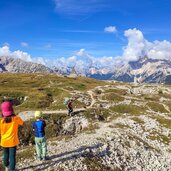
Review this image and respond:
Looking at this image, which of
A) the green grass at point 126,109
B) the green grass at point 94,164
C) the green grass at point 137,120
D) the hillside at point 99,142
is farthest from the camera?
the green grass at point 126,109

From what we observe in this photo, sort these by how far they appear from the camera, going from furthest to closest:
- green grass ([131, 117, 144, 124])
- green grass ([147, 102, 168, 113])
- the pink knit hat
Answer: green grass ([147, 102, 168, 113])
green grass ([131, 117, 144, 124])
the pink knit hat

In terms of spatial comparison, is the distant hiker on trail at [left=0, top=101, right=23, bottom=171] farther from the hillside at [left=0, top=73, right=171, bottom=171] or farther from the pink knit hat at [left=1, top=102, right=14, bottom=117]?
the hillside at [left=0, top=73, right=171, bottom=171]

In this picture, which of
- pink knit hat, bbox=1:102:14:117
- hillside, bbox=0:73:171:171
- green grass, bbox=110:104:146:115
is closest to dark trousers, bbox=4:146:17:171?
pink knit hat, bbox=1:102:14:117

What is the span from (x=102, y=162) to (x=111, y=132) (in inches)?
570

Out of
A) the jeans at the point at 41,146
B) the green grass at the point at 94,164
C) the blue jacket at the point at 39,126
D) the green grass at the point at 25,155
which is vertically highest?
the blue jacket at the point at 39,126

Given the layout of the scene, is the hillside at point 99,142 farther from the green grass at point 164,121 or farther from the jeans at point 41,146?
the jeans at point 41,146

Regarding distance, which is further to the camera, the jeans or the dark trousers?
the jeans

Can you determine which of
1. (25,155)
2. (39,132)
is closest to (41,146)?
(39,132)

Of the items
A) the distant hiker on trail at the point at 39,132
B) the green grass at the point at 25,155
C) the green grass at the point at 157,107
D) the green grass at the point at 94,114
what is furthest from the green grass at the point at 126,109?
the distant hiker on trail at the point at 39,132

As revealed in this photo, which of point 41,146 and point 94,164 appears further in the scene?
point 94,164

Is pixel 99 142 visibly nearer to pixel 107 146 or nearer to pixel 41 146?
pixel 107 146

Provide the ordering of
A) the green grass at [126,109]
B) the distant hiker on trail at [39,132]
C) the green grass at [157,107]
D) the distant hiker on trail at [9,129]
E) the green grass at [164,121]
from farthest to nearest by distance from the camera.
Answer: the green grass at [157,107] → the green grass at [126,109] → the green grass at [164,121] → the distant hiker on trail at [39,132] → the distant hiker on trail at [9,129]

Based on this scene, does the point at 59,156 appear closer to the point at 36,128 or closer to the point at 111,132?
the point at 36,128

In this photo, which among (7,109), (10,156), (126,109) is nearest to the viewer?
(7,109)
